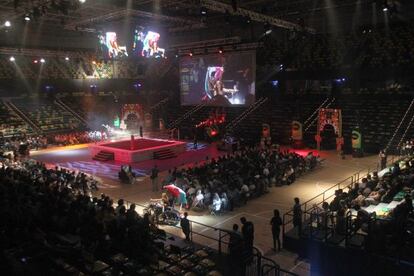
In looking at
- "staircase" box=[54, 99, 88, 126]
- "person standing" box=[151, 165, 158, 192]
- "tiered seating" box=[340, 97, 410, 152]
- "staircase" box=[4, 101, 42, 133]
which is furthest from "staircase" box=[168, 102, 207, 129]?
"person standing" box=[151, 165, 158, 192]

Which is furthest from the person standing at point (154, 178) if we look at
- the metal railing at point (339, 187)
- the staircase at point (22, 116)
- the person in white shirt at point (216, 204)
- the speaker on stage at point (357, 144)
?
the staircase at point (22, 116)

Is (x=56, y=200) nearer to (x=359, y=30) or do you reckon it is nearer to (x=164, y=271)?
(x=164, y=271)

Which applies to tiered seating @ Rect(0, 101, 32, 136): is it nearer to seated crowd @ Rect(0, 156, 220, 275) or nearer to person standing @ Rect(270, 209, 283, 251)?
seated crowd @ Rect(0, 156, 220, 275)

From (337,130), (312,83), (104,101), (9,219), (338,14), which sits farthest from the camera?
(104,101)

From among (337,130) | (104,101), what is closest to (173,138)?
(104,101)

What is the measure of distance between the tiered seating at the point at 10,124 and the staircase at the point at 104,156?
10.3 metres

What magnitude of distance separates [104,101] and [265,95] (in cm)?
1616

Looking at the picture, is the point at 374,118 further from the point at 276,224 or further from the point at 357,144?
the point at 276,224

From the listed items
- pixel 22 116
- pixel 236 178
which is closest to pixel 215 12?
pixel 236 178

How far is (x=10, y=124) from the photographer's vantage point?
32.9 metres

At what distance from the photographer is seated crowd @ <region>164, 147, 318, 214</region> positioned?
15195 mm

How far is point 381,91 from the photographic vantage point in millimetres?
30453

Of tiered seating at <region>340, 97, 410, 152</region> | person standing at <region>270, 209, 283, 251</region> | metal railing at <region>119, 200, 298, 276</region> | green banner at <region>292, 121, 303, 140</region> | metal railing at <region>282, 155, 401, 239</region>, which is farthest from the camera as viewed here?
green banner at <region>292, 121, 303, 140</region>

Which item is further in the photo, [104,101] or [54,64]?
[104,101]
